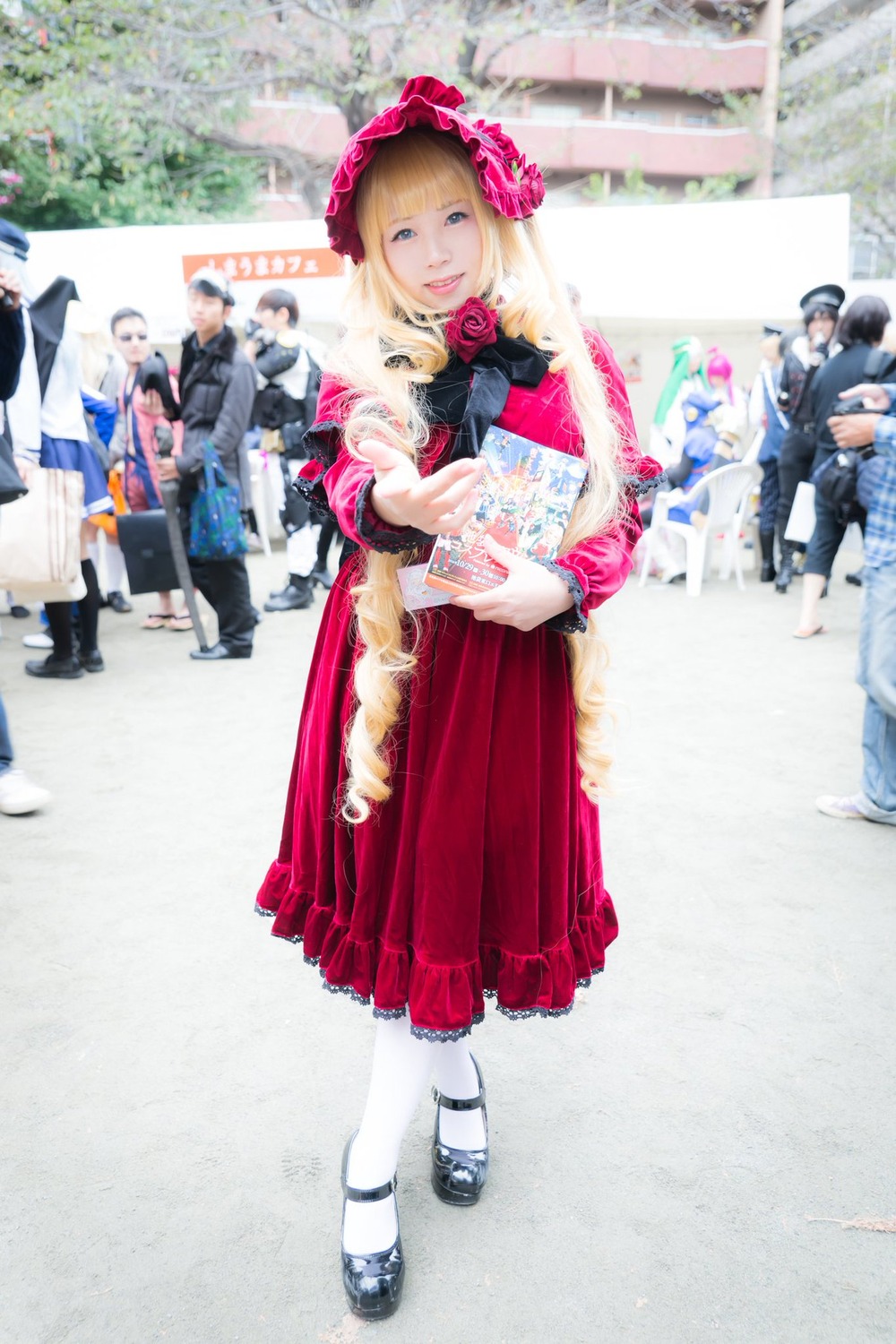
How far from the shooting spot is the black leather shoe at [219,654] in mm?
5500

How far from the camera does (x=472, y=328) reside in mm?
1436

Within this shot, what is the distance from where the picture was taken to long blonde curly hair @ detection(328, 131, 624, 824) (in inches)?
57.4

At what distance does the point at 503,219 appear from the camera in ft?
4.98

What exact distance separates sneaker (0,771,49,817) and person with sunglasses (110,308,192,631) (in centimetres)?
260

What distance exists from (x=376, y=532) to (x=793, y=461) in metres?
6.12

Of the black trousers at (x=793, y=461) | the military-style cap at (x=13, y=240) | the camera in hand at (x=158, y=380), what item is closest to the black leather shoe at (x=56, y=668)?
the camera in hand at (x=158, y=380)

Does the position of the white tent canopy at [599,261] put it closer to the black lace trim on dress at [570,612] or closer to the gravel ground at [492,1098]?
the gravel ground at [492,1098]

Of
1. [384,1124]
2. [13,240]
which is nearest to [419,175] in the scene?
[384,1124]

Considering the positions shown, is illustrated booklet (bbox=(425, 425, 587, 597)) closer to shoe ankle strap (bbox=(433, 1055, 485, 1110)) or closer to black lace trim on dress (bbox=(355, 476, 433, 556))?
black lace trim on dress (bbox=(355, 476, 433, 556))

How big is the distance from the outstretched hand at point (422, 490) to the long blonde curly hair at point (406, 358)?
17cm

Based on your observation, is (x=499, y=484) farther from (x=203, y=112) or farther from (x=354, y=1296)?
(x=203, y=112)

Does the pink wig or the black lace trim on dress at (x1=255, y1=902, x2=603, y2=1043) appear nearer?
the black lace trim on dress at (x1=255, y1=902, x2=603, y2=1043)

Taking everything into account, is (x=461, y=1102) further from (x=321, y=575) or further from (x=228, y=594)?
(x=321, y=575)

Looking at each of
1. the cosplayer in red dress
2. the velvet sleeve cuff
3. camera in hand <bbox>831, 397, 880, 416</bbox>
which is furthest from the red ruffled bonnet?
camera in hand <bbox>831, 397, 880, 416</bbox>
